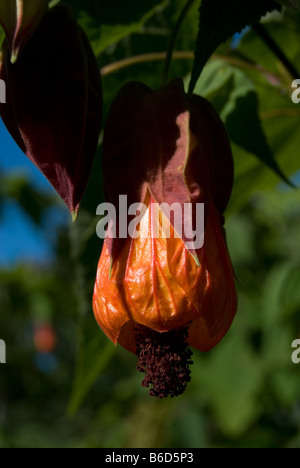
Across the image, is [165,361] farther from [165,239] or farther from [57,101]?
[57,101]

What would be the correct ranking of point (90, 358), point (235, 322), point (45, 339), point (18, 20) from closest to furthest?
point (18, 20) → point (90, 358) → point (235, 322) → point (45, 339)

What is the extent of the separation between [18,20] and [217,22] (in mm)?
167

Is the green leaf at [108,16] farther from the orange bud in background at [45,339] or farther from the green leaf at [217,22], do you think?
the orange bud in background at [45,339]

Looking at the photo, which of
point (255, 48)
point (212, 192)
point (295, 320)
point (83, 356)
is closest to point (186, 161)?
point (212, 192)

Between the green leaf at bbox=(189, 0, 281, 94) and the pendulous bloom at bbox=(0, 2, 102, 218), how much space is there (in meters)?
0.09

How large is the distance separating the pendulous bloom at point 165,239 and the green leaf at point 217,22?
0.13ft

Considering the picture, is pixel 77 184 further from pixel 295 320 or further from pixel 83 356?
pixel 295 320

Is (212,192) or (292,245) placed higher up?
(212,192)

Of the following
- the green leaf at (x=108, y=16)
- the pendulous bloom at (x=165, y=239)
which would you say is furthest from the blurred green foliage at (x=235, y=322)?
the pendulous bloom at (x=165, y=239)

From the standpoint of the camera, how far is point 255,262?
2.27 meters

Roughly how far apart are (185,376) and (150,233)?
124mm

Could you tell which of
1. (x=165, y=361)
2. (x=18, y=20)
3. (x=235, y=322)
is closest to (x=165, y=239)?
(x=165, y=361)

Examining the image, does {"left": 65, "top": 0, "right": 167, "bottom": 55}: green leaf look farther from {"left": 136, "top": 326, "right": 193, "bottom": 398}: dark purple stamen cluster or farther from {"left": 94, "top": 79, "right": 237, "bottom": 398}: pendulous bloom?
{"left": 136, "top": 326, "right": 193, "bottom": 398}: dark purple stamen cluster

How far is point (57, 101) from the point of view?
510 mm
